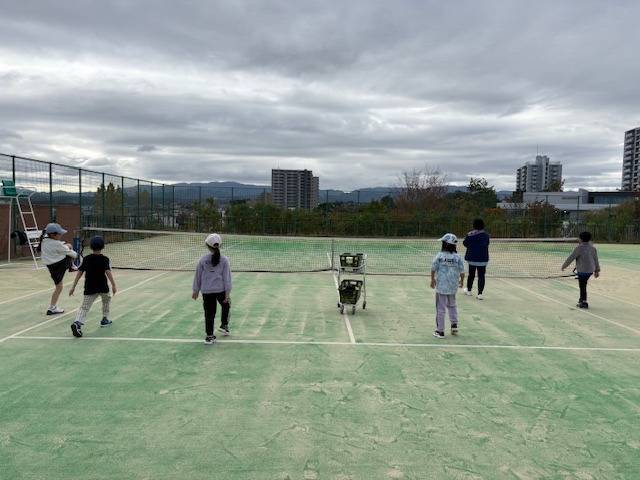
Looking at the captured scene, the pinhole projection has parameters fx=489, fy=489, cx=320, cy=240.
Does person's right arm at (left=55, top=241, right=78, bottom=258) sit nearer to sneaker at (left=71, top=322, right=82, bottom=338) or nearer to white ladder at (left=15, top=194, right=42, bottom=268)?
sneaker at (left=71, top=322, right=82, bottom=338)

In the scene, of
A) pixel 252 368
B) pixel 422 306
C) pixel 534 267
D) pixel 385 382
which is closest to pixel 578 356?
pixel 385 382

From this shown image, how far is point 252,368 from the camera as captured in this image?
6391mm

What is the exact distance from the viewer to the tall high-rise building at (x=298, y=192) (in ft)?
124

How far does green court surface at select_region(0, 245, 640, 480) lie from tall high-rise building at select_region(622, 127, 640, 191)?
189 metres

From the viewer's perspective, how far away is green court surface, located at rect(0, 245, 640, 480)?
4.11 metres

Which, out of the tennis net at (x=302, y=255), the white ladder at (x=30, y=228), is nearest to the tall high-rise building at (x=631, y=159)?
the tennis net at (x=302, y=255)

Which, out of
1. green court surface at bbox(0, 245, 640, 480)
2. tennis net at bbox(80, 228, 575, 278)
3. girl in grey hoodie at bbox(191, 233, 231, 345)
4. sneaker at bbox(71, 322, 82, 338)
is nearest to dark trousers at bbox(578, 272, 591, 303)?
green court surface at bbox(0, 245, 640, 480)

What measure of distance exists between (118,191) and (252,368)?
25141mm

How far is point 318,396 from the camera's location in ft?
18.0

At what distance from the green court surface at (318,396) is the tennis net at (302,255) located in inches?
269

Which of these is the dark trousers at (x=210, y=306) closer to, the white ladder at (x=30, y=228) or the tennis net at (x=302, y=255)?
the tennis net at (x=302, y=255)

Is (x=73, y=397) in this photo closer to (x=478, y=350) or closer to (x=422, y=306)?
(x=478, y=350)

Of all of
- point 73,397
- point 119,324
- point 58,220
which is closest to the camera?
point 73,397

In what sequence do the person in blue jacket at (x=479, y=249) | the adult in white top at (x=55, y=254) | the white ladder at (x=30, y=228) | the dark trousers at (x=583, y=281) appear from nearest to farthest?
the adult in white top at (x=55, y=254), the dark trousers at (x=583, y=281), the person in blue jacket at (x=479, y=249), the white ladder at (x=30, y=228)
